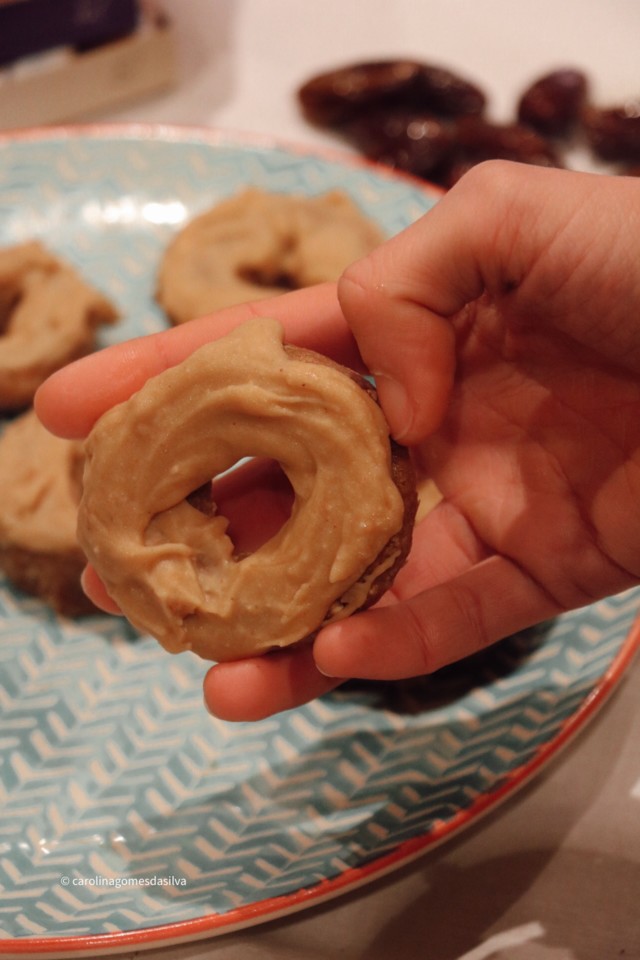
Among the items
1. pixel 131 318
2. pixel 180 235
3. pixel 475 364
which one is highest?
pixel 475 364

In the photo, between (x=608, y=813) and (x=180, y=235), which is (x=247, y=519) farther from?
(x=180, y=235)

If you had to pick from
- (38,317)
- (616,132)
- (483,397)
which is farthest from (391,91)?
(483,397)

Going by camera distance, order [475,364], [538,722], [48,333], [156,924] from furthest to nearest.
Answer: [48,333] < [538,722] < [475,364] < [156,924]

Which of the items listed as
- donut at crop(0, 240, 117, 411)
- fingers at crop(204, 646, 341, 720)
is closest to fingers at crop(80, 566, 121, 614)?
fingers at crop(204, 646, 341, 720)

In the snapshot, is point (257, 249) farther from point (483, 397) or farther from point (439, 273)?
point (439, 273)

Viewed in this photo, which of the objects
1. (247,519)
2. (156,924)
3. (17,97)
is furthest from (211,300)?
(156,924)

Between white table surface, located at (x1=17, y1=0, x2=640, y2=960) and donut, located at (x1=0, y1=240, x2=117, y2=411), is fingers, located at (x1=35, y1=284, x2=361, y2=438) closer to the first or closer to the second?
Result: donut, located at (x1=0, y1=240, x2=117, y2=411)

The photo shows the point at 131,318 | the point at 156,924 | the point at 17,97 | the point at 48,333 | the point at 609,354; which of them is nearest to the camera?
the point at 609,354
